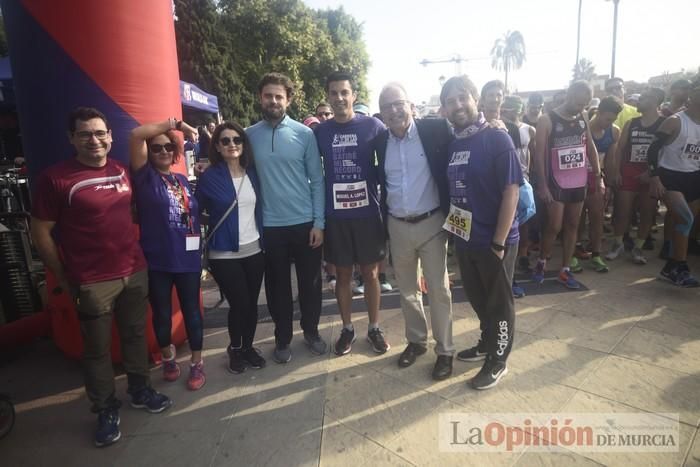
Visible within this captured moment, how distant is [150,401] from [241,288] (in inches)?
36.5

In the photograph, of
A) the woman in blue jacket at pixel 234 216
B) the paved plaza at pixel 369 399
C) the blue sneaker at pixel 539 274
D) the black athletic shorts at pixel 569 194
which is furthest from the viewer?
the blue sneaker at pixel 539 274

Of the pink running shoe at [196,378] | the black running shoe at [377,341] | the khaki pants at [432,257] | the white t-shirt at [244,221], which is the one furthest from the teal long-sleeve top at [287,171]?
the pink running shoe at [196,378]

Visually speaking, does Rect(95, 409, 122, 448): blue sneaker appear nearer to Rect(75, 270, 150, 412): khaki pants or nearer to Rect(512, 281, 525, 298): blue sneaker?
Rect(75, 270, 150, 412): khaki pants

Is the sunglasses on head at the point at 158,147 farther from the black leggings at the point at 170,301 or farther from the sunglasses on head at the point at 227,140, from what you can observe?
Result: the black leggings at the point at 170,301

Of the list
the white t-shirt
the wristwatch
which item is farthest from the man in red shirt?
the wristwatch

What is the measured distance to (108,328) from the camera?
2.39 meters

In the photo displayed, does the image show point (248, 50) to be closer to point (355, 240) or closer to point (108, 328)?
point (355, 240)

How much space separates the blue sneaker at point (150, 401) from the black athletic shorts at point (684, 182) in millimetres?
5110

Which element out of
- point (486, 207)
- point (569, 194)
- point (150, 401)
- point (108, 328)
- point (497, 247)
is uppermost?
point (486, 207)

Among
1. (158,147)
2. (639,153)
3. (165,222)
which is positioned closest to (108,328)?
(165,222)

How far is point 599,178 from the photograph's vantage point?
4.42 metres

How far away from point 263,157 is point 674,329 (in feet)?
11.5

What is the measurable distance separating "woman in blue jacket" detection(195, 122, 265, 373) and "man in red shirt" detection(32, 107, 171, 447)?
51 centimetres

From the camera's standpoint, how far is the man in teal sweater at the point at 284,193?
2871mm
